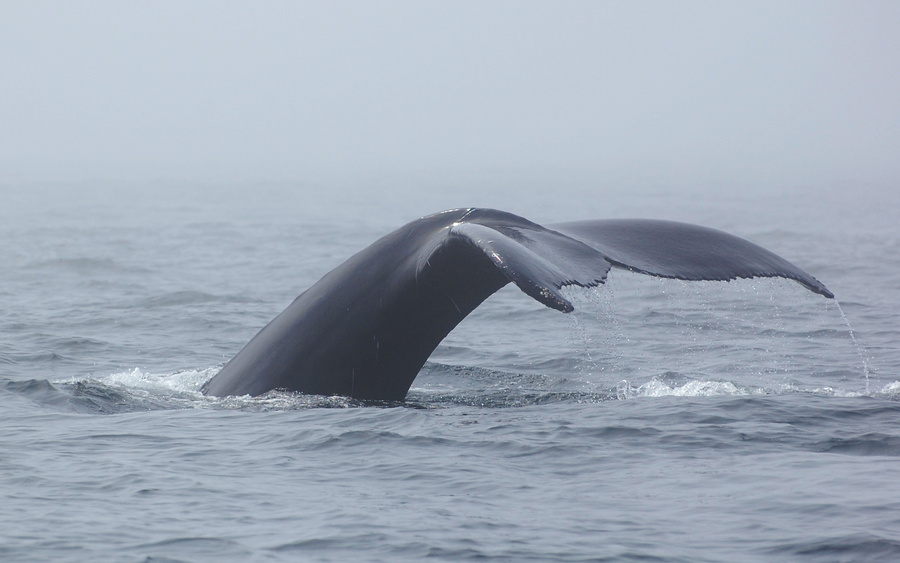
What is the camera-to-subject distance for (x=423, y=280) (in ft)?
21.5

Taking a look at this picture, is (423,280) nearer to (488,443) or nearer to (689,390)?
(488,443)

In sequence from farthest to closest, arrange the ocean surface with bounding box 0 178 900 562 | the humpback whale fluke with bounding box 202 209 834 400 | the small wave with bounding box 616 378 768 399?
the small wave with bounding box 616 378 768 399
the humpback whale fluke with bounding box 202 209 834 400
the ocean surface with bounding box 0 178 900 562

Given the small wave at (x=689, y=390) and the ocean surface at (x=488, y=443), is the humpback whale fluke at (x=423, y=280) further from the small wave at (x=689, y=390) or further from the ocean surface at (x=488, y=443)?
the small wave at (x=689, y=390)

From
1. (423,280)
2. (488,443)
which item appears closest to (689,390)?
(488,443)

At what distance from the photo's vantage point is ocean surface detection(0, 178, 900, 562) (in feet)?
16.9

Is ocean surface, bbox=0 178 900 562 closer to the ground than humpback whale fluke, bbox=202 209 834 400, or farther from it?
closer to the ground

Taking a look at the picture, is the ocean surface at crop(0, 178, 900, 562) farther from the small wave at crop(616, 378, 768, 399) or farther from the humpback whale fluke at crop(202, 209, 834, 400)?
the humpback whale fluke at crop(202, 209, 834, 400)

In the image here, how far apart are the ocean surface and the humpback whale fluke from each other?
210mm

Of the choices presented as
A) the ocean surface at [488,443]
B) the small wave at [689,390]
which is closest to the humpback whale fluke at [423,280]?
the ocean surface at [488,443]

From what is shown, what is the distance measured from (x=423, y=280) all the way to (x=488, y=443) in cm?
101

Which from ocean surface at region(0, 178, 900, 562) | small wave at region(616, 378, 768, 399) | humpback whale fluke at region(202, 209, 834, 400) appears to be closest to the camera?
ocean surface at region(0, 178, 900, 562)

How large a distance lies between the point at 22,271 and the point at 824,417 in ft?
50.4

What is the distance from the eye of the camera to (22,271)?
770 inches

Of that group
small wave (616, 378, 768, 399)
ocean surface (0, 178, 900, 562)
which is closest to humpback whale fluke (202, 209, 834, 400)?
ocean surface (0, 178, 900, 562)
